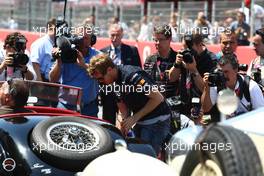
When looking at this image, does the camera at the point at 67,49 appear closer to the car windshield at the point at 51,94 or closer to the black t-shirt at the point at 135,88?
the car windshield at the point at 51,94

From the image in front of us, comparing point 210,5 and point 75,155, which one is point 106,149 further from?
point 210,5

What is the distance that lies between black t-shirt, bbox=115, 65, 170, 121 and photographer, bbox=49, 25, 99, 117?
1.02 m

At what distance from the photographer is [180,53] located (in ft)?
22.3

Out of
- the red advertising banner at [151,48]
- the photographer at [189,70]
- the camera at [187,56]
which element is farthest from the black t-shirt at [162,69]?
the red advertising banner at [151,48]

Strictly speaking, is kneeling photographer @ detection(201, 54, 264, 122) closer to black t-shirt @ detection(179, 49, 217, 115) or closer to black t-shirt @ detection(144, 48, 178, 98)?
black t-shirt @ detection(179, 49, 217, 115)

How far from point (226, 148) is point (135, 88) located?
9.06 feet

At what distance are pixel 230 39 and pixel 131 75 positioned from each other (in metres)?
2.06

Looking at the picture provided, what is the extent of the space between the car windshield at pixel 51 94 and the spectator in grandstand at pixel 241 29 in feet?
24.0

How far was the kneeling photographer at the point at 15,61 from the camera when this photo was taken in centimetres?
698

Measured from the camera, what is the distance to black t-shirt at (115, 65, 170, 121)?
19.4 ft

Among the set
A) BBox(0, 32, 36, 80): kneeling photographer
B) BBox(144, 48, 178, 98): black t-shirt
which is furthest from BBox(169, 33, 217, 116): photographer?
BBox(0, 32, 36, 80): kneeling photographer

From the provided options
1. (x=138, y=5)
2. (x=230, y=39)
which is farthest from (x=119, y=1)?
(x=230, y=39)

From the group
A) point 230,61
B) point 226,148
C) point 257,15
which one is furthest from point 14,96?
point 257,15

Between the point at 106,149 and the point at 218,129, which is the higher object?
the point at 218,129
